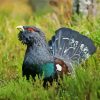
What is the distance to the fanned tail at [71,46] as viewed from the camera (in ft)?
26.0

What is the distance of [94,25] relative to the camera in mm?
9047

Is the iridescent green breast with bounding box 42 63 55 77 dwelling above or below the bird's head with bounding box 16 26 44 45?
below

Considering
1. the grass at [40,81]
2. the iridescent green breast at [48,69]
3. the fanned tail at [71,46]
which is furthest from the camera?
the fanned tail at [71,46]

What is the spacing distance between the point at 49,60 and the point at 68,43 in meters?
1.02

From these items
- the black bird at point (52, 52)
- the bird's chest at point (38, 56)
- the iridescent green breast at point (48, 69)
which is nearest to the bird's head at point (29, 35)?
the black bird at point (52, 52)

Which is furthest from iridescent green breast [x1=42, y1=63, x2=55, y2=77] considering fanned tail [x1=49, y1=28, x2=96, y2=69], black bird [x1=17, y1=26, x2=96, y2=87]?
fanned tail [x1=49, y1=28, x2=96, y2=69]

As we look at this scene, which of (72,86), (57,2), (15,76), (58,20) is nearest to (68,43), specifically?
(15,76)

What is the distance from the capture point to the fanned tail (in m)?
7.92

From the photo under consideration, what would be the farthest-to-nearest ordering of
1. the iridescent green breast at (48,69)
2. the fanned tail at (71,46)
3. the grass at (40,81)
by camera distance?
the fanned tail at (71,46) → the iridescent green breast at (48,69) → the grass at (40,81)

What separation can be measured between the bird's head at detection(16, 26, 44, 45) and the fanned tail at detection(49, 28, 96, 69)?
0.59 m

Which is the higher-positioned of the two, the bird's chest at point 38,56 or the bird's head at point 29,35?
the bird's head at point 29,35

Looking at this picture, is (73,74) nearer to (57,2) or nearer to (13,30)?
(13,30)

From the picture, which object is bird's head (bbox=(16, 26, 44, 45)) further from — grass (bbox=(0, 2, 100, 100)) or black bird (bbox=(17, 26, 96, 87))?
grass (bbox=(0, 2, 100, 100))

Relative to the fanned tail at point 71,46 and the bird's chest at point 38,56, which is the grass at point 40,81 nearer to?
the fanned tail at point 71,46
